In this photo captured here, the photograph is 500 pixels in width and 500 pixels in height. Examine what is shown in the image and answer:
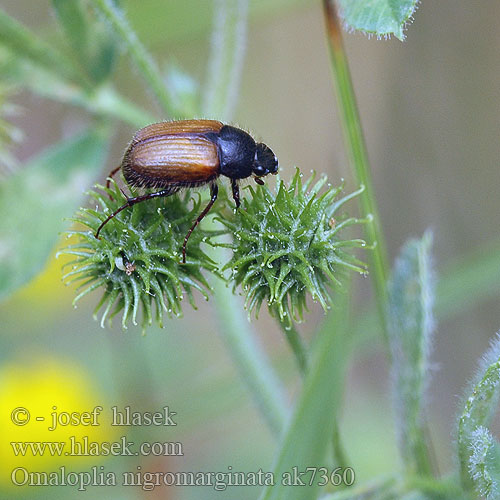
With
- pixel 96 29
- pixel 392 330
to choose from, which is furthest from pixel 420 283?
pixel 96 29

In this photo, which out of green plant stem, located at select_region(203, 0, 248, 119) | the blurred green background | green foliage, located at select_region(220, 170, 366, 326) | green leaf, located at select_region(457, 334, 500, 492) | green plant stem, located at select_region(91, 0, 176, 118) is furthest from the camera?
the blurred green background

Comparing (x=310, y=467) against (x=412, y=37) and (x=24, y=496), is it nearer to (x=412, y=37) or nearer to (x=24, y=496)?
(x=24, y=496)

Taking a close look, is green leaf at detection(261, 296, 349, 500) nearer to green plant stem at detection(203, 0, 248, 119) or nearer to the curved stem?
the curved stem

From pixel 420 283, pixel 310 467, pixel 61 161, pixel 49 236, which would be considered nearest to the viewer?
pixel 310 467

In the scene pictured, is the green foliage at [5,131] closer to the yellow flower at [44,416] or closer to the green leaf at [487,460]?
the yellow flower at [44,416]

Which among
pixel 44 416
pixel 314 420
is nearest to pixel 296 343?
pixel 314 420

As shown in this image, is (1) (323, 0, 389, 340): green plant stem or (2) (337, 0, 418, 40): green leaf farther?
(1) (323, 0, 389, 340): green plant stem

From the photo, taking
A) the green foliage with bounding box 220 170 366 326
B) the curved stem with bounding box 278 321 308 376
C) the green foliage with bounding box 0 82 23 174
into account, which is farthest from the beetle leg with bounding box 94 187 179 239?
the green foliage with bounding box 0 82 23 174

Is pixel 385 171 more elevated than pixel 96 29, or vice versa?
pixel 385 171
